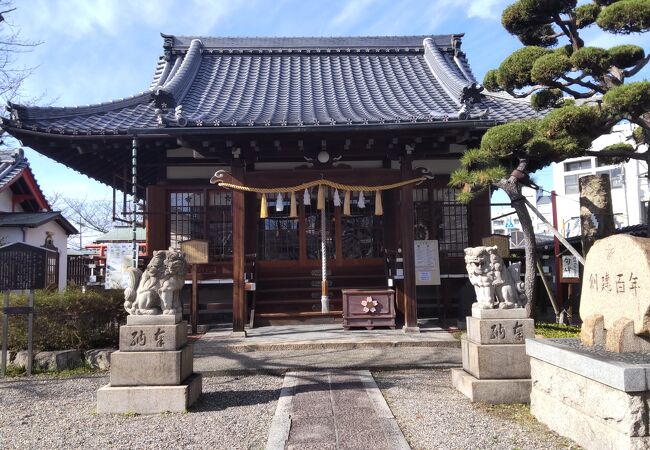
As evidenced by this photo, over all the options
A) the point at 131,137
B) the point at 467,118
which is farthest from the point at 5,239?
the point at 467,118

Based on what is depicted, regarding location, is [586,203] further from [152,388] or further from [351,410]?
[152,388]

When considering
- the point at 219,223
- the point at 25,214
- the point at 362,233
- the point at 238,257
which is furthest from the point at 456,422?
the point at 25,214

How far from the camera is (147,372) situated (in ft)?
16.8

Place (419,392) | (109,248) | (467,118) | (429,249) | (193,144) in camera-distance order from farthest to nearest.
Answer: (109,248) < (429,249) < (193,144) < (467,118) < (419,392)

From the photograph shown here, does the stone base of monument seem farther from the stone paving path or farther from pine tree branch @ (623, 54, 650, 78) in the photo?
pine tree branch @ (623, 54, 650, 78)

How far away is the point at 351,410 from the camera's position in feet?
16.4

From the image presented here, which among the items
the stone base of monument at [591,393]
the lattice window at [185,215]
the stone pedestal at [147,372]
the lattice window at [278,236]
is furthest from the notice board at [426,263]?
the stone pedestal at [147,372]

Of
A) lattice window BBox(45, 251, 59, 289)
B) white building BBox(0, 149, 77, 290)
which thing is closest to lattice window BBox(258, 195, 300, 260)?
lattice window BBox(45, 251, 59, 289)

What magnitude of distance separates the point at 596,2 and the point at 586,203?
3.65m

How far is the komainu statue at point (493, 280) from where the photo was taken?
5.40 meters

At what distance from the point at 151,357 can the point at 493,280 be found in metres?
3.94

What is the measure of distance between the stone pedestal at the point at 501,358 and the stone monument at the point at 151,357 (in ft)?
10.8

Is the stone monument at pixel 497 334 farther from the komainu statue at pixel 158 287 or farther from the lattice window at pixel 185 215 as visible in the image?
the lattice window at pixel 185 215

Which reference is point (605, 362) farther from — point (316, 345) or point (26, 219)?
point (26, 219)
